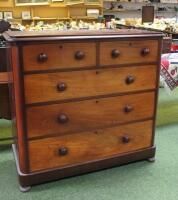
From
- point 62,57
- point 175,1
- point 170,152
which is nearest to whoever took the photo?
point 62,57

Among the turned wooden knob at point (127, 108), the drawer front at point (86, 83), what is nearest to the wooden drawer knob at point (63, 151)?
the drawer front at point (86, 83)

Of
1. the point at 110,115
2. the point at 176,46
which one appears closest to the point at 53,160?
the point at 110,115

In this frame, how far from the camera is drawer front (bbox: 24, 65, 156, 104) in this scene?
71.8 inches

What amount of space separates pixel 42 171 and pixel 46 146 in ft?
0.61

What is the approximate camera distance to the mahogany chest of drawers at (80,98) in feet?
5.90

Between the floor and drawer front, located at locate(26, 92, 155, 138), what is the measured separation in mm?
398

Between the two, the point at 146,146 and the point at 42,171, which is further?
the point at 146,146

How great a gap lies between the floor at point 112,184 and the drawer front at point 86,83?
0.64 meters

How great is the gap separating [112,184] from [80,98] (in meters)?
0.67

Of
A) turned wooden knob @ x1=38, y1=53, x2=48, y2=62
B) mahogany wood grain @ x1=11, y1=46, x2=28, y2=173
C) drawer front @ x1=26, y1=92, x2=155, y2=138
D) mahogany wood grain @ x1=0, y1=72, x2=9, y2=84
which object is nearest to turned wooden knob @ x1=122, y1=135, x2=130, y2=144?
drawer front @ x1=26, y1=92, x2=155, y2=138

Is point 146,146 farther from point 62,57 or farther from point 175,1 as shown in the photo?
point 175,1

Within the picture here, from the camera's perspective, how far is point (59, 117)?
6.37ft

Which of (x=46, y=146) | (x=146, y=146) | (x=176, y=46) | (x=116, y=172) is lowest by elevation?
(x=116, y=172)

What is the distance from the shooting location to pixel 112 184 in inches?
82.7
